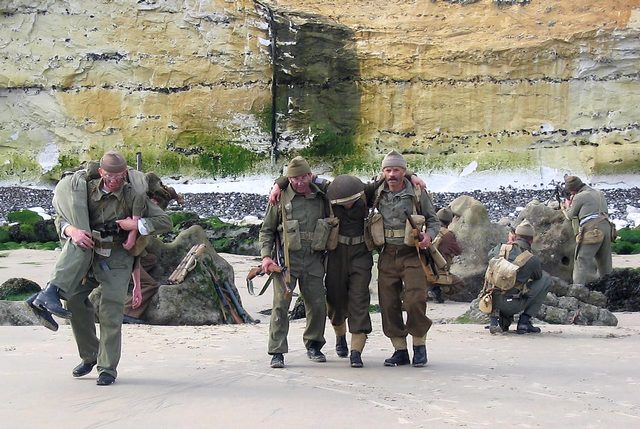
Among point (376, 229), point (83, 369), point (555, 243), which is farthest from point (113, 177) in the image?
point (555, 243)

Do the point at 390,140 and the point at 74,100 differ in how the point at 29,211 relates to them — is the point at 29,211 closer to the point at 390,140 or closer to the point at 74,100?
the point at 74,100

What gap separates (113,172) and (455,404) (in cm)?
293

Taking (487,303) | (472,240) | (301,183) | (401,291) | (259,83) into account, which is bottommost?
(487,303)

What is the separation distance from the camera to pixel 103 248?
8.17 meters

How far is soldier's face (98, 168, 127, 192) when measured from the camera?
26.8ft

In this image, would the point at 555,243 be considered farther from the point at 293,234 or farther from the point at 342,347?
the point at 293,234

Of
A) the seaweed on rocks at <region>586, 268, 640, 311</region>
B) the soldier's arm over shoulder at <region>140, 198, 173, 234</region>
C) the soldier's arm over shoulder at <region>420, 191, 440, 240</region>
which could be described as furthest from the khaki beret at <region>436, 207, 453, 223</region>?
the soldier's arm over shoulder at <region>140, 198, 173, 234</region>

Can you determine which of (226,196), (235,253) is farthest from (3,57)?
(235,253)

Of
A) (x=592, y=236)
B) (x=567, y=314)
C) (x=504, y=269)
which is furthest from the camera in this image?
(x=592, y=236)

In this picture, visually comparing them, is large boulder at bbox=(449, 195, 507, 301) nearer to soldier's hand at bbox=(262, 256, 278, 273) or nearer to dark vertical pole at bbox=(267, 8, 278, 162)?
soldier's hand at bbox=(262, 256, 278, 273)

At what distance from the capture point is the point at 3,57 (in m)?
36.6

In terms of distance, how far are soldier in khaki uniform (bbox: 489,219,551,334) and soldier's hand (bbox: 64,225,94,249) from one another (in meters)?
4.55

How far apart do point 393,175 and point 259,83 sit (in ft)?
90.4

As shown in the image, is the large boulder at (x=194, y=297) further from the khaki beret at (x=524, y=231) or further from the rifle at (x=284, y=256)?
the khaki beret at (x=524, y=231)
